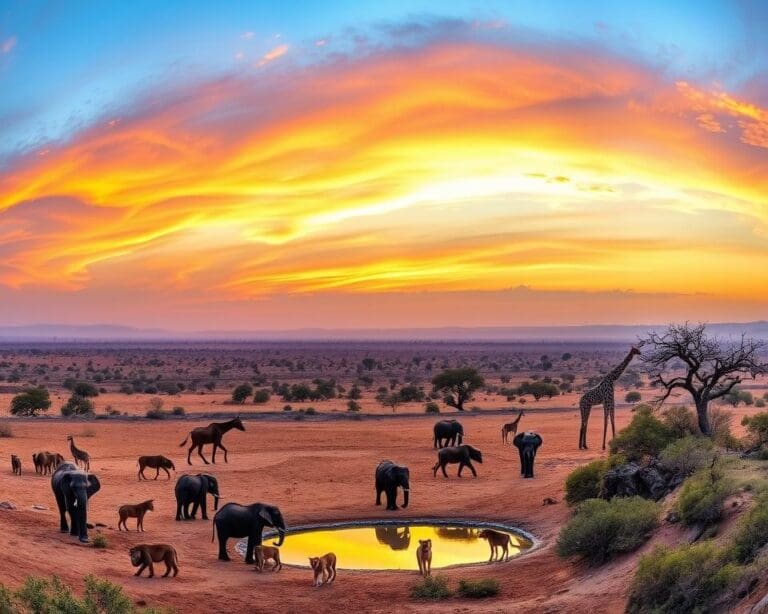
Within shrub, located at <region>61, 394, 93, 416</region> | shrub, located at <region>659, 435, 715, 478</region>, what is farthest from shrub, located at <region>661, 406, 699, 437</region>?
shrub, located at <region>61, 394, 93, 416</region>

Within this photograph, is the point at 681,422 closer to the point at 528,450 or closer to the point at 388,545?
the point at 528,450

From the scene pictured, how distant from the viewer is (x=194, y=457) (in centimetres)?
3456

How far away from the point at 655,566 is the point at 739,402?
1854 inches

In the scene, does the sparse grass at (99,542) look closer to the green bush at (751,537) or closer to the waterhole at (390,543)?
the waterhole at (390,543)

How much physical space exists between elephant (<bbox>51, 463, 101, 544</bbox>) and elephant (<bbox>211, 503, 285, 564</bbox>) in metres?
3.16

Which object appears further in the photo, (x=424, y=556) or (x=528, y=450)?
(x=528, y=450)

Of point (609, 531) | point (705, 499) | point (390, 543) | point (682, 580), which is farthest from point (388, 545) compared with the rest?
point (682, 580)

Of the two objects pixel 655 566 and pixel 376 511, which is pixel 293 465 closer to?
pixel 376 511

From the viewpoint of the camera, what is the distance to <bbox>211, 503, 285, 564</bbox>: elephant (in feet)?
61.7

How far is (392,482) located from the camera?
79.3 feet

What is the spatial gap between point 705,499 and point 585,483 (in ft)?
23.4

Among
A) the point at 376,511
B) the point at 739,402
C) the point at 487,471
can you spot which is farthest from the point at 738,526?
the point at 739,402

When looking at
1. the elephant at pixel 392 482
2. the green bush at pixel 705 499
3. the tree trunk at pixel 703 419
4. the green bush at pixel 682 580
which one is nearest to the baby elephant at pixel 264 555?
the elephant at pixel 392 482

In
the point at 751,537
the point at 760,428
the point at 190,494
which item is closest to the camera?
the point at 751,537
